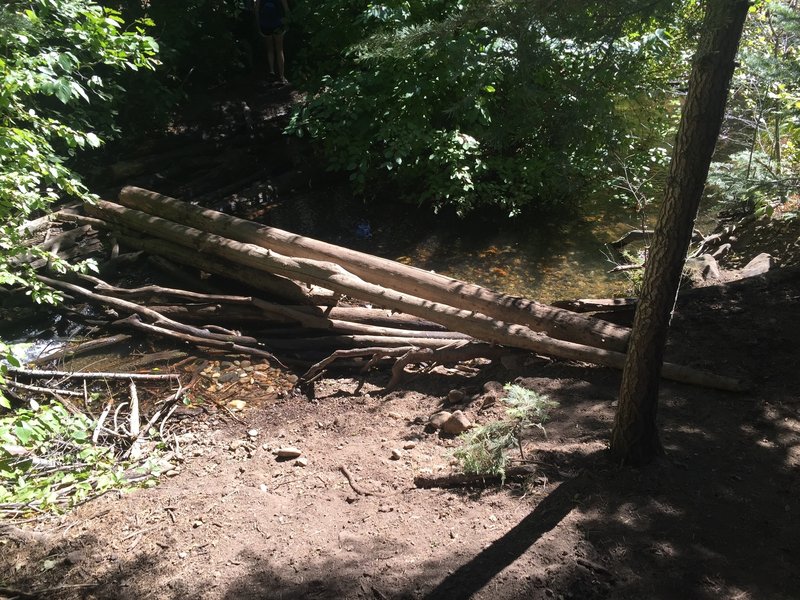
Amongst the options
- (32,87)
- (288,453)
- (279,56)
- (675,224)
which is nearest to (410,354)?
(288,453)

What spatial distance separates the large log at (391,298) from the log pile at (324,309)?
0.04ft

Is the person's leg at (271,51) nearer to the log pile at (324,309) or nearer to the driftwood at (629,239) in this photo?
the log pile at (324,309)

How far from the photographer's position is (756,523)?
3465mm

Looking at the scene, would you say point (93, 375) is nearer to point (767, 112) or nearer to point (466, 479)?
point (466, 479)

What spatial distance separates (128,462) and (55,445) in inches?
22.9

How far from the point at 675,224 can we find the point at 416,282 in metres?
3.01

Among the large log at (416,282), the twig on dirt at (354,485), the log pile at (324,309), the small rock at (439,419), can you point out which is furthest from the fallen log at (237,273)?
the twig on dirt at (354,485)

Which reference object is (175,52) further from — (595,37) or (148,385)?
(595,37)

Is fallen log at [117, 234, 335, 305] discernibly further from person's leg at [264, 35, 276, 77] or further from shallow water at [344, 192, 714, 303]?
person's leg at [264, 35, 276, 77]

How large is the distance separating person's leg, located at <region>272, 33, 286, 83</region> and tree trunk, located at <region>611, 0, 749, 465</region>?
1125 cm

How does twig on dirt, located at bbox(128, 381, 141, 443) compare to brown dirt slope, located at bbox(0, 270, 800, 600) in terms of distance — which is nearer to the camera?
brown dirt slope, located at bbox(0, 270, 800, 600)

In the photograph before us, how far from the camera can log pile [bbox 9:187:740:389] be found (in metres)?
5.40

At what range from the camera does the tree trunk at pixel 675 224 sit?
304 cm

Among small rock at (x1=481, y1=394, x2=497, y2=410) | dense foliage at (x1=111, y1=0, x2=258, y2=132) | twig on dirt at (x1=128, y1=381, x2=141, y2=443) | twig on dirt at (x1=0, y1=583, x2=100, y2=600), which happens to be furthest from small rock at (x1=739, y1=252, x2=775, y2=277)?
dense foliage at (x1=111, y1=0, x2=258, y2=132)
